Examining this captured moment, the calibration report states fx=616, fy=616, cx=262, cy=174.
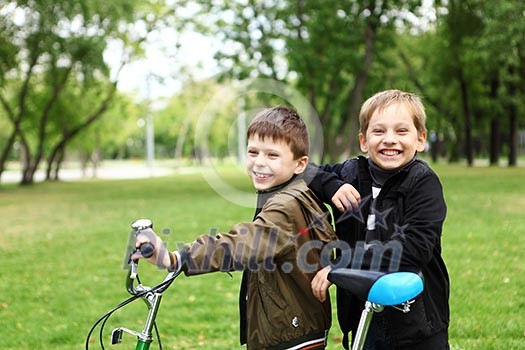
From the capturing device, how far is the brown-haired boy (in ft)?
8.30

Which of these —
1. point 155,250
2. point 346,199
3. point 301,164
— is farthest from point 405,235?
point 155,250

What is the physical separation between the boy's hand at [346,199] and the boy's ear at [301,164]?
0.61 feet

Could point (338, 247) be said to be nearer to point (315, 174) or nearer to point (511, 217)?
point (315, 174)

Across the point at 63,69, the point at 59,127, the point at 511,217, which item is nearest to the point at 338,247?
the point at 511,217

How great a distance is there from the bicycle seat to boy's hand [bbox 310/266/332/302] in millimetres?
580

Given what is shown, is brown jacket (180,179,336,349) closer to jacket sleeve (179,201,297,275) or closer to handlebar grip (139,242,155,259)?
jacket sleeve (179,201,297,275)

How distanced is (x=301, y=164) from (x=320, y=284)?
52 cm

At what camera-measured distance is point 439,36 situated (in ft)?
122

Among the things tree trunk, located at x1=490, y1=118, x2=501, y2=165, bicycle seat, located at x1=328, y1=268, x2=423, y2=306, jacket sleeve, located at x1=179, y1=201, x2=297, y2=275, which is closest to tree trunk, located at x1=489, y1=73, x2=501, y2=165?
tree trunk, located at x1=490, y1=118, x2=501, y2=165

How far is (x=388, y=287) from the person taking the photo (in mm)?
1914

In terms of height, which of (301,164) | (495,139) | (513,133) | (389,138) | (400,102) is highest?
(513,133)

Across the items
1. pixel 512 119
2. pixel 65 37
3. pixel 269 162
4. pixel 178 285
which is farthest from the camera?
pixel 512 119

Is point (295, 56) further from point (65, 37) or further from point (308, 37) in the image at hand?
point (65, 37)

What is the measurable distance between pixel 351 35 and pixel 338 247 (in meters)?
20.7
